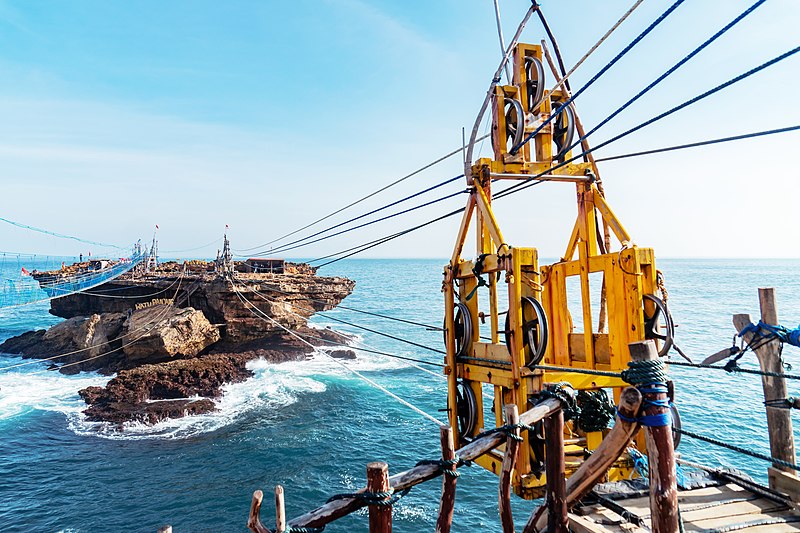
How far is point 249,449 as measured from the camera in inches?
757

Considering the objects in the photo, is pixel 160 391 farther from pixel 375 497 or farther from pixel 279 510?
pixel 375 497

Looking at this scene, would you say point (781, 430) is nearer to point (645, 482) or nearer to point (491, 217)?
point (645, 482)

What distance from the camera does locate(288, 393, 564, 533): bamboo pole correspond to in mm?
3598

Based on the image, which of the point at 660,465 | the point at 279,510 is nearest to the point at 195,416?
the point at 279,510

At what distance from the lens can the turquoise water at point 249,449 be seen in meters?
14.5

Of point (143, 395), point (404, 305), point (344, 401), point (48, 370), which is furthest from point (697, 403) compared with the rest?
point (404, 305)

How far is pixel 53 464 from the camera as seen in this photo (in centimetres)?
1772

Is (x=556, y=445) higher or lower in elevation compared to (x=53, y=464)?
higher

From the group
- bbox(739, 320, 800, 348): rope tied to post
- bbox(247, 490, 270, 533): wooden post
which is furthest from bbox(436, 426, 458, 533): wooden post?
bbox(739, 320, 800, 348): rope tied to post

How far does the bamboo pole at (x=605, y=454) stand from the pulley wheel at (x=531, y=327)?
8.29ft

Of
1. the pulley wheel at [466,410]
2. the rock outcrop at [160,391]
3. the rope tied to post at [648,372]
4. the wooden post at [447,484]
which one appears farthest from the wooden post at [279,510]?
the rock outcrop at [160,391]

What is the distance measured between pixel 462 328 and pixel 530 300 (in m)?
1.81

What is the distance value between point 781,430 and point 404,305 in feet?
217

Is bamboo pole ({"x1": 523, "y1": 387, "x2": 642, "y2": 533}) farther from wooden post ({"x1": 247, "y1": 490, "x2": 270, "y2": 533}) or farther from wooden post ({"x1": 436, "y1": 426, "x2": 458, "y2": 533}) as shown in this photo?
wooden post ({"x1": 247, "y1": 490, "x2": 270, "y2": 533})
